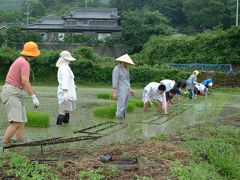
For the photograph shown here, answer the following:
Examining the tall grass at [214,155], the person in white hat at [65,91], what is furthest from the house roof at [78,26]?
the tall grass at [214,155]

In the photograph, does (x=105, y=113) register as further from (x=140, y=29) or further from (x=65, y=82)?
(x=140, y=29)

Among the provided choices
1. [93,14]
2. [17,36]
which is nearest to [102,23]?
[93,14]

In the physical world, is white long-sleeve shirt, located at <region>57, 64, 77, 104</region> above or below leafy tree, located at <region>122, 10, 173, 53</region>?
below

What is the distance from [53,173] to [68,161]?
44cm

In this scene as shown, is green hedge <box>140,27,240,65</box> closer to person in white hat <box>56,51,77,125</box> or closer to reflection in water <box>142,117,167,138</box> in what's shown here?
reflection in water <box>142,117,167,138</box>

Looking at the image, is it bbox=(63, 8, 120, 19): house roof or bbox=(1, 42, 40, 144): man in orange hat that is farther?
bbox=(63, 8, 120, 19): house roof

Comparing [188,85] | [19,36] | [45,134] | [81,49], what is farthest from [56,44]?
[45,134]

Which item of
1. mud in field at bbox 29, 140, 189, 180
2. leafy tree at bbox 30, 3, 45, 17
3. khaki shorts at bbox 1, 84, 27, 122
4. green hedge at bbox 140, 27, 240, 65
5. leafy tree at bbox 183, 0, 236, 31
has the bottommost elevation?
mud in field at bbox 29, 140, 189, 180

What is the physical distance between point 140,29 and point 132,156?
126 ft

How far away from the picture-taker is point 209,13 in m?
55.1

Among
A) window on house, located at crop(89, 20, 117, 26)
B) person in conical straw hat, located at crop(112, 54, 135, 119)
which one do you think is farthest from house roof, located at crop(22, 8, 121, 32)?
person in conical straw hat, located at crop(112, 54, 135, 119)

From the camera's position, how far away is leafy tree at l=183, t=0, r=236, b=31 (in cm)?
5275

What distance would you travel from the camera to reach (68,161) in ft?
16.0

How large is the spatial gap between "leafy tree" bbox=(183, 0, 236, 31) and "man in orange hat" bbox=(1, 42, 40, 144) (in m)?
47.0
